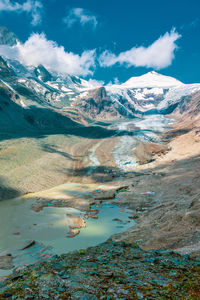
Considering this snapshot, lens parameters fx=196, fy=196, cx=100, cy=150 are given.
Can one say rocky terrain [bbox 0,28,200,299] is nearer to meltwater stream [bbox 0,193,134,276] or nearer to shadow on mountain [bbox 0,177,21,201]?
shadow on mountain [bbox 0,177,21,201]

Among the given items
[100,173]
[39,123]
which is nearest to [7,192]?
[100,173]

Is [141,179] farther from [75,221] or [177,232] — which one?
[177,232]

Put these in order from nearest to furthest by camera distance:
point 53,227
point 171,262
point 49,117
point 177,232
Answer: point 171,262, point 177,232, point 53,227, point 49,117

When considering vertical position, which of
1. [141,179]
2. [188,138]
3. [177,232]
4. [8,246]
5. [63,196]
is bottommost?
[8,246]

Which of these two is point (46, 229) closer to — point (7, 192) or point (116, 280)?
point (7, 192)

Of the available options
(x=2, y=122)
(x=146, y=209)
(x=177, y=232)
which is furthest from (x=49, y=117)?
(x=177, y=232)

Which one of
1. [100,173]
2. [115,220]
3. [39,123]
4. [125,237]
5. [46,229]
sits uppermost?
[39,123]

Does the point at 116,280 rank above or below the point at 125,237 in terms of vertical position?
above
